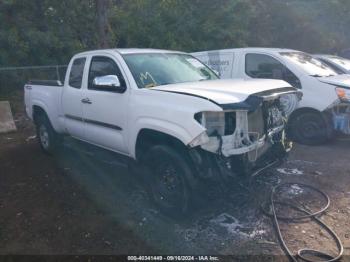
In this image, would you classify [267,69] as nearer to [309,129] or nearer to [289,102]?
[309,129]

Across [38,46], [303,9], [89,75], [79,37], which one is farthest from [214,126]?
[303,9]

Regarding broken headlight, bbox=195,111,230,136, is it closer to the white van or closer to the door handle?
the door handle

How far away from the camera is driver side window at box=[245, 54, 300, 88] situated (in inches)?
289

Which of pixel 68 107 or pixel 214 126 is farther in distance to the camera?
pixel 68 107

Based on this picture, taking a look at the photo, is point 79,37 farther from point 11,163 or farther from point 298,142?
point 298,142

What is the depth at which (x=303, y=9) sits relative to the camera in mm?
17859

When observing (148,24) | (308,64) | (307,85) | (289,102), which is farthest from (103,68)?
(148,24)

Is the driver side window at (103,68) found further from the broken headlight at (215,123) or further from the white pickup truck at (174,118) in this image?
the broken headlight at (215,123)

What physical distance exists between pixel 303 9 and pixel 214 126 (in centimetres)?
1610

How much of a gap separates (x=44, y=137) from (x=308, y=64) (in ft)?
17.8

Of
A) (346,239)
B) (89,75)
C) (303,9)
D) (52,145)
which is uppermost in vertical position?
(303,9)

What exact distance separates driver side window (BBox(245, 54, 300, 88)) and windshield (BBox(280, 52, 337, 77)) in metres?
0.25

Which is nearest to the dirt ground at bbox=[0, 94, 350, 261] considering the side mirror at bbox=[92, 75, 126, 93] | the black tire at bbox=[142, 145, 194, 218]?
the black tire at bbox=[142, 145, 194, 218]

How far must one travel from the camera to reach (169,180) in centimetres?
430
